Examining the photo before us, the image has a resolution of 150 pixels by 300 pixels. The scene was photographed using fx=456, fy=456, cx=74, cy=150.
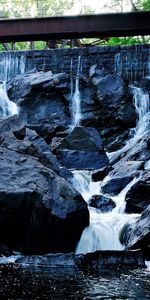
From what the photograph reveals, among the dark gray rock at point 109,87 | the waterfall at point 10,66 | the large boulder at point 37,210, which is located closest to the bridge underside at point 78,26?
the dark gray rock at point 109,87

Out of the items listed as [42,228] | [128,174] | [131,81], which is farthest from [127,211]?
[131,81]

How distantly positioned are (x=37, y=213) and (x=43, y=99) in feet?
52.1

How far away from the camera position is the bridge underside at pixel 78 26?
2616 cm

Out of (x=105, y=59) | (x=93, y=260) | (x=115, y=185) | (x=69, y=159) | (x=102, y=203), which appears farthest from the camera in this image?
(x=105, y=59)

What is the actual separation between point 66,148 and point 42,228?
10.2 m

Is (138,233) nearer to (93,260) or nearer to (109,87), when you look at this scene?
(93,260)

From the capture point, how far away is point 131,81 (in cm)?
2906

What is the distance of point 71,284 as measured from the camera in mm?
9008

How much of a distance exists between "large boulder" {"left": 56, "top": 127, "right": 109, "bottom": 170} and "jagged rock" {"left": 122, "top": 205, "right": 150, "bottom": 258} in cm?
759

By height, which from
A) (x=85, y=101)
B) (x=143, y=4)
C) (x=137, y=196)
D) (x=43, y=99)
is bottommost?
(x=137, y=196)

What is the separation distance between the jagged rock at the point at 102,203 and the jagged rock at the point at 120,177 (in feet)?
4.03

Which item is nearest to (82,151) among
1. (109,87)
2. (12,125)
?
(12,125)

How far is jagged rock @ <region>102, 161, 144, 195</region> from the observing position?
58.4 feet

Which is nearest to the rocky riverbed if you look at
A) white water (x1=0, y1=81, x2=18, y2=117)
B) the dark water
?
white water (x1=0, y1=81, x2=18, y2=117)
